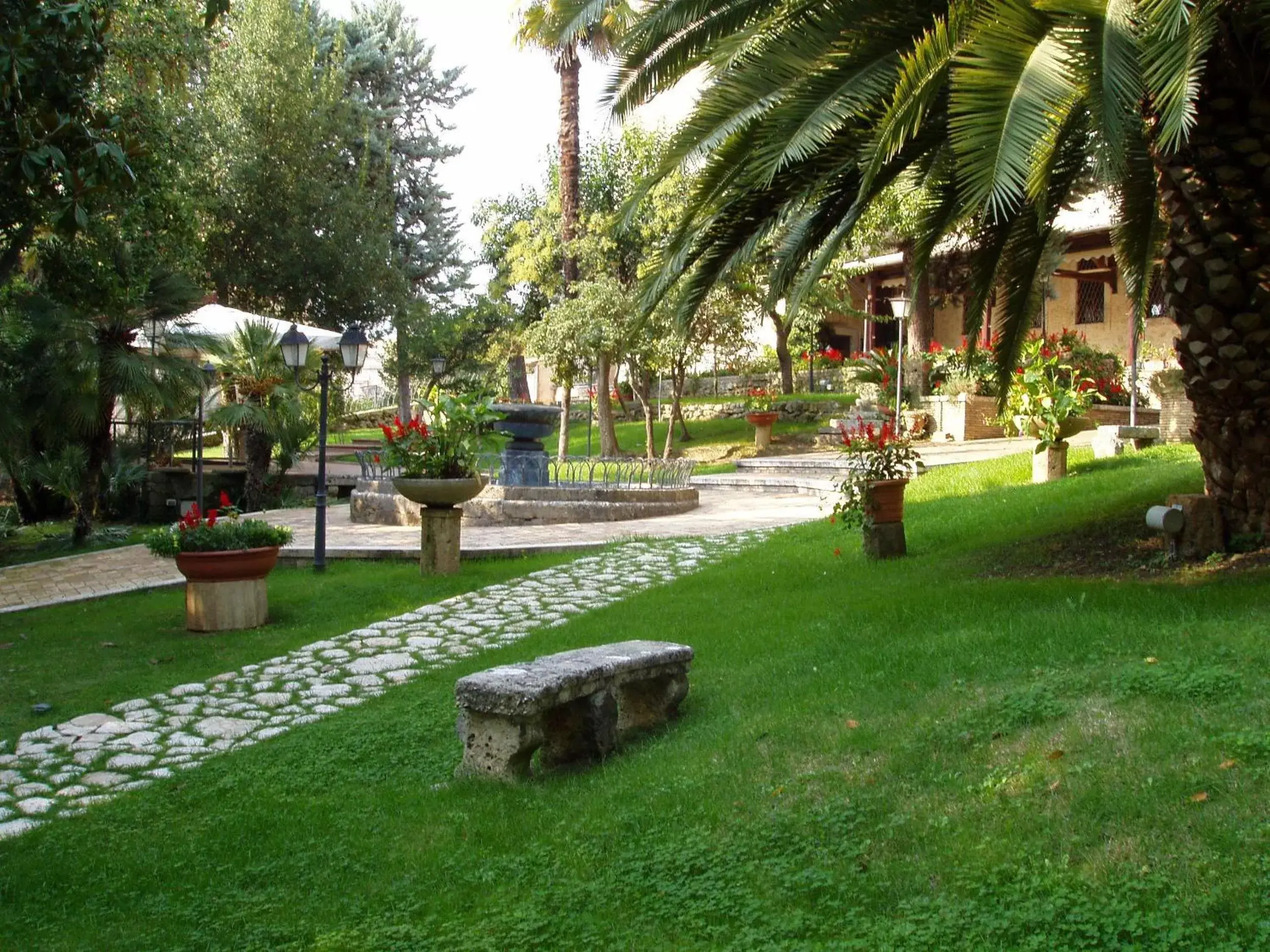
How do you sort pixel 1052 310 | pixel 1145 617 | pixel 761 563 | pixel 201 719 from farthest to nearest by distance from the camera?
1. pixel 1052 310
2. pixel 761 563
3. pixel 201 719
4. pixel 1145 617

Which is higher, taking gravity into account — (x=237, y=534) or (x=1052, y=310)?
(x=1052, y=310)

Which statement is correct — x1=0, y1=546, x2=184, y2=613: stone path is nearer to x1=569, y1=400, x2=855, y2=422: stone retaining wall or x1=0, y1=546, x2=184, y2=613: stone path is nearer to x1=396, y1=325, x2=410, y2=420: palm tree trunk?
x1=569, y1=400, x2=855, y2=422: stone retaining wall

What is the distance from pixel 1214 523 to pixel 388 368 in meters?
30.3

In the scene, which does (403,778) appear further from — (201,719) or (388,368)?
(388,368)

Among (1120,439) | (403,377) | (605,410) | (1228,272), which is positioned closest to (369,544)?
(1228,272)

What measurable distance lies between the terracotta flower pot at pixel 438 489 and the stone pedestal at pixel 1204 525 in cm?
591

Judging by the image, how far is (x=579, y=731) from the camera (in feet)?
16.7

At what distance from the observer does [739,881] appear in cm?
355

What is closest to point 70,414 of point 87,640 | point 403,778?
point 87,640

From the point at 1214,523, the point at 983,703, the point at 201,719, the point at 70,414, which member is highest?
the point at 70,414

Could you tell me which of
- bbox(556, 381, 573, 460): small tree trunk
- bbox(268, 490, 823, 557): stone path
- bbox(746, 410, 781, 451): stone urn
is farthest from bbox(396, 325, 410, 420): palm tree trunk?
bbox(268, 490, 823, 557): stone path

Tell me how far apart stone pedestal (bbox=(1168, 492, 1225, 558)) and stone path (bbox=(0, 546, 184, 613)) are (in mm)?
9239

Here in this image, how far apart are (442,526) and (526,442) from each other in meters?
6.35

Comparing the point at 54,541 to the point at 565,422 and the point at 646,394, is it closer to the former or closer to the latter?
the point at 565,422
